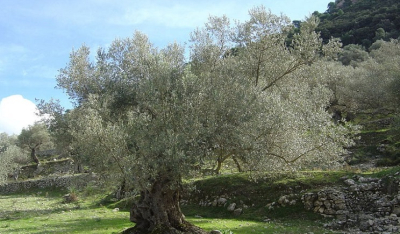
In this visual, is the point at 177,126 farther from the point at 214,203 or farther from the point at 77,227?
the point at 214,203

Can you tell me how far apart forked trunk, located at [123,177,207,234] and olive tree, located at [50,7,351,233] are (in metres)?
0.05

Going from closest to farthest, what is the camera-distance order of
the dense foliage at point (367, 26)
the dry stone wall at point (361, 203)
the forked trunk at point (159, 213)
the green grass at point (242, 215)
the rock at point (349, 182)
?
the forked trunk at point (159, 213), the dry stone wall at point (361, 203), the green grass at point (242, 215), the rock at point (349, 182), the dense foliage at point (367, 26)

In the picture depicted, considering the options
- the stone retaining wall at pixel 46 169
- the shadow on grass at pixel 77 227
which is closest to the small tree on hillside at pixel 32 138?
the stone retaining wall at pixel 46 169

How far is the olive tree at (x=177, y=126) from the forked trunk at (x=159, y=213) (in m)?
0.05

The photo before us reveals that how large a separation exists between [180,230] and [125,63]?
10.0 metres

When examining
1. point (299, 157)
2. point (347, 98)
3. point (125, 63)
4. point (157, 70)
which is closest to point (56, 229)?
point (125, 63)

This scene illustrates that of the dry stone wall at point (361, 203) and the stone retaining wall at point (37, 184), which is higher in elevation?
the dry stone wall at point (361, 203)

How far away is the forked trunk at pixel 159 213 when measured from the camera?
14578 mm

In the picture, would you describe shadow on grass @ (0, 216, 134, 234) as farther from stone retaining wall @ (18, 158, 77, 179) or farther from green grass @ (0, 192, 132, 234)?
stone retaining wall @ (18, 158, 77, 179)

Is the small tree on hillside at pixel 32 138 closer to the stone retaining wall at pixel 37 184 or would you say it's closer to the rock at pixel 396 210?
the stone retaining wall at pixel 37 184

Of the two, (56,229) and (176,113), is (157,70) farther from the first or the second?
(56,229)

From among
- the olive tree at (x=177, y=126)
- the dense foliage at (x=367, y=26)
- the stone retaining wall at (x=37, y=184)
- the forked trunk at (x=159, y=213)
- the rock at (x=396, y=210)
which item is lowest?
the stone retaining wall at (x=37, y=184)

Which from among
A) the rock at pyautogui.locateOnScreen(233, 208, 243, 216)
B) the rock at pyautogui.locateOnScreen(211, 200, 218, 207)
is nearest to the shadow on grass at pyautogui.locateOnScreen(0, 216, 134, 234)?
the rock at pyautogui.locateOnScreen(211, 200, 218, 207)

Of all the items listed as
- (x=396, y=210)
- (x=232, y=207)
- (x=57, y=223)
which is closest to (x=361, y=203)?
(x=396, y=210)
